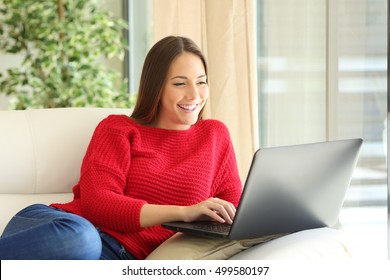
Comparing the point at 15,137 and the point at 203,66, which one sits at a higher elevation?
the point at 203,66

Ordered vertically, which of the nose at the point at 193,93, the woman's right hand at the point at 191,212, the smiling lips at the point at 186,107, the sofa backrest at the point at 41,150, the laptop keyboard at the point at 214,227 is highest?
the nose at the point at 193,93

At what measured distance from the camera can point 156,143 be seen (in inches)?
87.9

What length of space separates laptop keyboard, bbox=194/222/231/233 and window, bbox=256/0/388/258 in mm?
764

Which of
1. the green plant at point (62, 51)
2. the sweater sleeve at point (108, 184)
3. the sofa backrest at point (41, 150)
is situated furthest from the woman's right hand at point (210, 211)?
the green plant at point (62, 51)

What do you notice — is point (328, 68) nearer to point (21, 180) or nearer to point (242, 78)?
point (242, 78)

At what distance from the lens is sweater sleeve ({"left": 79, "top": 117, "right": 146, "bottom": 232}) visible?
1987 mm

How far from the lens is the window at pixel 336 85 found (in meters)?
2.47

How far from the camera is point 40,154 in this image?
92.3 inches

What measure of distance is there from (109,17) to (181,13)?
2.05 m

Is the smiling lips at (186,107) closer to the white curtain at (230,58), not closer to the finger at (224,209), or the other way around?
the finger at (224,209)

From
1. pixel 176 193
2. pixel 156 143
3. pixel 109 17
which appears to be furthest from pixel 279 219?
pixel 109 17

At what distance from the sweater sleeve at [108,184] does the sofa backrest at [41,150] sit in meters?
0.20

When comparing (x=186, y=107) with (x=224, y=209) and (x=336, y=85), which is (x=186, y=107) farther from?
(x=336, y=85)

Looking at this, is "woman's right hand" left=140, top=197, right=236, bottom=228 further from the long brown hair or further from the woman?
the long brown hair
